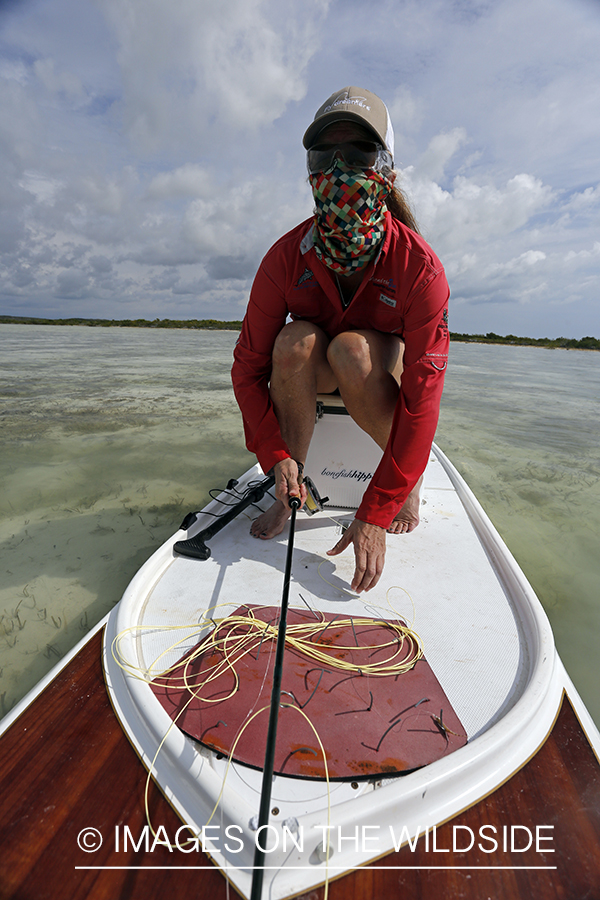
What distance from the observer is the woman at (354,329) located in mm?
1569

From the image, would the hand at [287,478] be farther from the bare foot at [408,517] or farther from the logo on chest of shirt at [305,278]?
the logo on chest of shirt at [305,278]

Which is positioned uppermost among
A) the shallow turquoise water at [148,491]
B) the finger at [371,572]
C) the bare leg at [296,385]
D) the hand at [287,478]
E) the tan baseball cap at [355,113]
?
the tan baseball cap at [355,113]

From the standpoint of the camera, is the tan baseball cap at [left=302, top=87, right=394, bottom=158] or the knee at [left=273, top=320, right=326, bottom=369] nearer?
the tan baseball cap at [left=302, top=87, right=394, bottom=158]

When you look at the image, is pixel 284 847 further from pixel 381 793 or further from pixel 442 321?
pixel 442 321

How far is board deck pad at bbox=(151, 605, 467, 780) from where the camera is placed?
0.96 meters

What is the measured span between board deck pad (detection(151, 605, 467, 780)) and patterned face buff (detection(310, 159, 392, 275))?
4.43 feet

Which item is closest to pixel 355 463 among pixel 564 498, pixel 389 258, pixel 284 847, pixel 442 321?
pixel 442 321

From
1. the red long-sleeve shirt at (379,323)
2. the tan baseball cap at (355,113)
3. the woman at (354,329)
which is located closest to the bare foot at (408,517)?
the woman at (354,329)

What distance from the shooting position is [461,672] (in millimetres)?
1214

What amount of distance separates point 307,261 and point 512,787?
1773 mm

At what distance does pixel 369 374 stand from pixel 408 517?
0.70 m

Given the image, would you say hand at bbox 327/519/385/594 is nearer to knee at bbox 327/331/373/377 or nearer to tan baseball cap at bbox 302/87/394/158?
knee at bbox 327/331/373/377

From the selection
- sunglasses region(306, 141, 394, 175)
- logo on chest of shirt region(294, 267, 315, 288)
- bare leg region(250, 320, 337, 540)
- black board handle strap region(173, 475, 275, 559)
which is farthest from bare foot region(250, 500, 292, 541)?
sunglasses region(306, 141, 394, 175)

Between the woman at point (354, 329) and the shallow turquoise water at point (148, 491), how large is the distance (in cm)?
80
